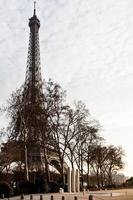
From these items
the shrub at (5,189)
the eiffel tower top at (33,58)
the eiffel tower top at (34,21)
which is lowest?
the shrub at (5,189)

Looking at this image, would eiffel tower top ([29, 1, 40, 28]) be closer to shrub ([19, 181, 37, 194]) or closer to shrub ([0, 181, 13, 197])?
shrub ([19, 181, 37, 194])

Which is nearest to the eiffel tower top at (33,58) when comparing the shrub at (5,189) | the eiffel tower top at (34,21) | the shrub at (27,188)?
the eiffel tower top at (34,21)

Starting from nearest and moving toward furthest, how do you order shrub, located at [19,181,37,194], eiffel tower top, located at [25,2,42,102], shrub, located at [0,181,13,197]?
shrub, located at [0,181,13,197] → shrub, located at [19,181,37,194] → eiffel tower top, located at [25,2,42,102]

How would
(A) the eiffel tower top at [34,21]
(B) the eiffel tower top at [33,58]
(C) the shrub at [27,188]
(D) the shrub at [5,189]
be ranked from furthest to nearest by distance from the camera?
(A) the eiffel tower top at [34,21] → (B) the eiffel tower top at [33,58] → (C) the shrub at [27,188] → (D) the shrub at [5,189]

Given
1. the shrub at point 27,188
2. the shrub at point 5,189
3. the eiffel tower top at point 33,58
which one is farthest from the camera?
the eiffel tower top at point 33,58

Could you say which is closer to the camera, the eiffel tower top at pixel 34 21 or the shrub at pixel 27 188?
the shrub at pixel 27 188

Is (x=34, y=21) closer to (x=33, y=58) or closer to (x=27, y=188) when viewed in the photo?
(x=33, y=58)

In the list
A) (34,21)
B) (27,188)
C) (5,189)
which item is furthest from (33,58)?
(5,189)

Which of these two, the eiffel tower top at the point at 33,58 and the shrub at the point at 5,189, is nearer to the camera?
the shrub at the point at 5,189

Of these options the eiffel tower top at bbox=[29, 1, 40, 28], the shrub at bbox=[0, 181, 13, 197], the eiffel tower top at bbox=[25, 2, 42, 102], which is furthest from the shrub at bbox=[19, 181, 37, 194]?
the eiffel tower top at bbox=[29, 1, 40, 28]

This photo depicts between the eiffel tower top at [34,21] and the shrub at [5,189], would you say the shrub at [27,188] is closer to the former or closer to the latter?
the shrub at [5,189]

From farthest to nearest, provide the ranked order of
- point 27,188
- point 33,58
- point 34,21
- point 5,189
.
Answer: point 34,21 → point 33,58 → point 27,188 → point 5,189

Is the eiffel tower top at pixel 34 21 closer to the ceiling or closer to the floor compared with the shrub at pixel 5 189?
closer to the ceiling

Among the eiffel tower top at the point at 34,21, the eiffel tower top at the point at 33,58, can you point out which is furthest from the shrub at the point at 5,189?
the eiffel tower top at the point at 34,21
